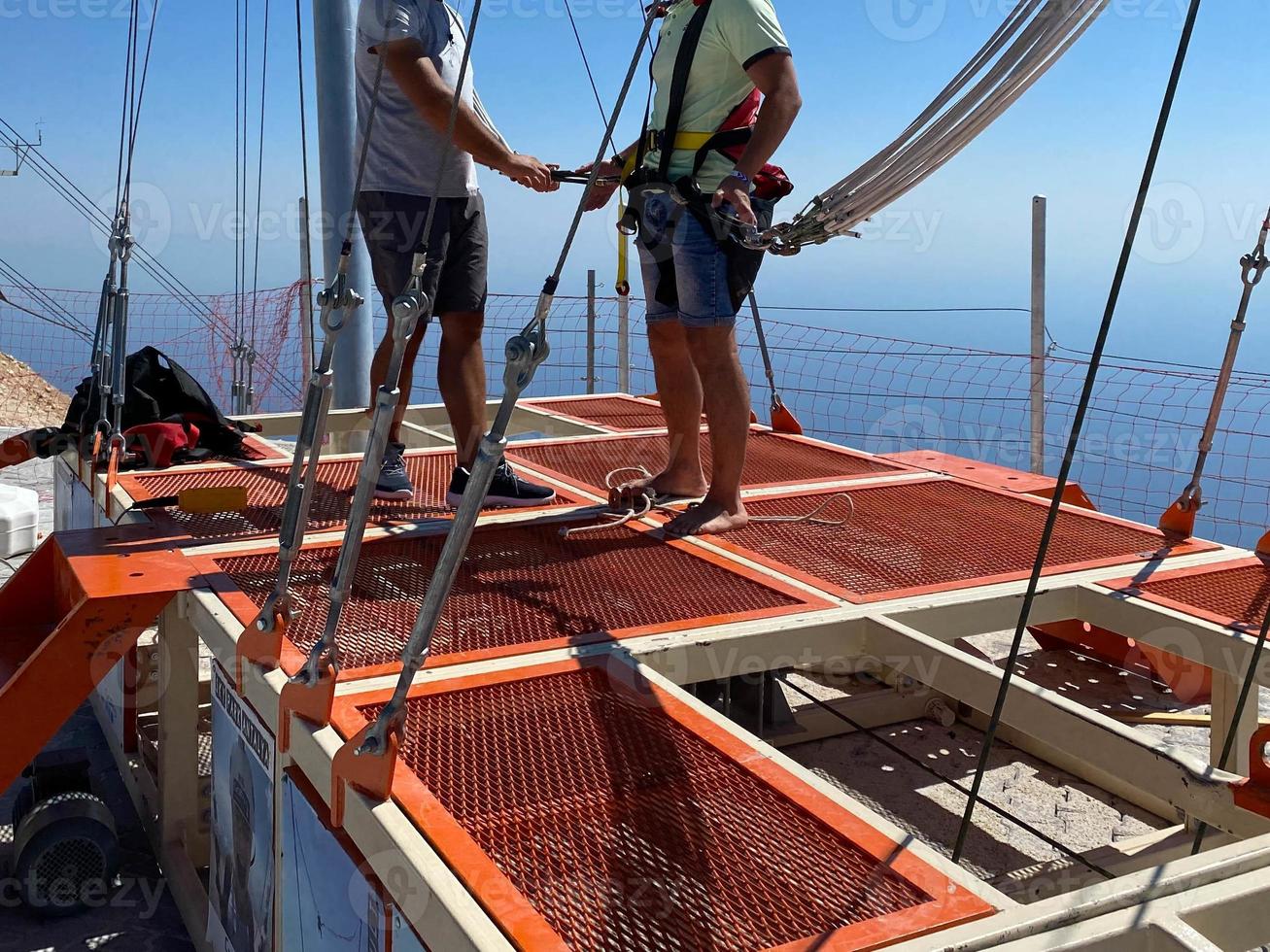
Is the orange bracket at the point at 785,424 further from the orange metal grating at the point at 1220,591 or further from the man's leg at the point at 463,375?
the orange metal grating at the point at 1220,591

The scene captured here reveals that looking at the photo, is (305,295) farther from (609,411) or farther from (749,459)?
(749,459)

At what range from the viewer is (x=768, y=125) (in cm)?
316

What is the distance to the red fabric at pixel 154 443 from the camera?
4.34 meters

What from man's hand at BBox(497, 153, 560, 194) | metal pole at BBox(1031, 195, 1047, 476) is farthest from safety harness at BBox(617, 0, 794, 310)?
metal pole at BBox(1031, 195, 1047, 476)

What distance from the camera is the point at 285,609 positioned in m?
2.38

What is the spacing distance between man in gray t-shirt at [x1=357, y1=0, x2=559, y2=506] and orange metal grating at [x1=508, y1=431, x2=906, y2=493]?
0.63m

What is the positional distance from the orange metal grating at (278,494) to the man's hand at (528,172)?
3.39 feet

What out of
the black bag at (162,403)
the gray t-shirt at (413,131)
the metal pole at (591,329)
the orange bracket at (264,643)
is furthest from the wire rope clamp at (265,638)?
the metal pole at (591,329)

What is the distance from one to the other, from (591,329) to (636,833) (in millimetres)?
7605

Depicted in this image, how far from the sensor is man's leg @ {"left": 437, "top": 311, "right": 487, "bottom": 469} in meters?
3.79

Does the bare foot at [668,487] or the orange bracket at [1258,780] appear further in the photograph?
the bare foot at [668,487]

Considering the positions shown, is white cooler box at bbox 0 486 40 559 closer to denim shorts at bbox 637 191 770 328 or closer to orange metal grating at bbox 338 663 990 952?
denim shorts at bbox 637 191 770 328

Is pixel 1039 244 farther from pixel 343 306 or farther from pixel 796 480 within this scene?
pixel 343 306

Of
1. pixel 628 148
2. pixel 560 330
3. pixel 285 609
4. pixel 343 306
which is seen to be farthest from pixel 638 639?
pixel 560 330
